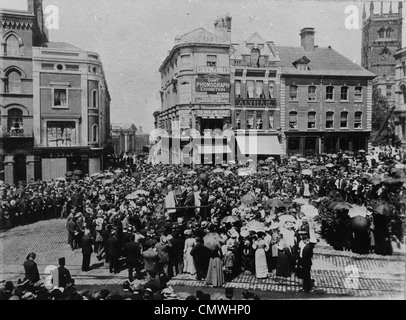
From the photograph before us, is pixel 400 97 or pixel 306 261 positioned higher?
pixel 400 97

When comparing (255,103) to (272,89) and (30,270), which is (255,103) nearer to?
(272,89)

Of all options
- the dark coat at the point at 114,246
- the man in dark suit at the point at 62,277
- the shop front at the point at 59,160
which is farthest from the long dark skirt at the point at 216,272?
the shop front at the point at 59,160

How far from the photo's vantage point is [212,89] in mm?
21672

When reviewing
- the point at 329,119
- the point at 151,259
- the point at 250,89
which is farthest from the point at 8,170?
the point at 329,119

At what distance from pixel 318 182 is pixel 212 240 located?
36.6 ft

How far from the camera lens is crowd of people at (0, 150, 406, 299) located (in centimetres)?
1155

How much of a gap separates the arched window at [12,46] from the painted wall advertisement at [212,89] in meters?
10.3

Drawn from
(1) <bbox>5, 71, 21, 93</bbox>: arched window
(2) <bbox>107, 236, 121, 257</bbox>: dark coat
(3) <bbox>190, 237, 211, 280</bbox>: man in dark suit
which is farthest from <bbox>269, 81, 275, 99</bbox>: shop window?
(2) <bbox>107, 236, 121, 257</bbox>: dark coat

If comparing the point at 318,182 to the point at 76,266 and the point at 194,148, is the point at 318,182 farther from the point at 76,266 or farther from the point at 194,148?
the point at 76,266

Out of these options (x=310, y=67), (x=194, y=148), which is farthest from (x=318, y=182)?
(x=310, y=67)

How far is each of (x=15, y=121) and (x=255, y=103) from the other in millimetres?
16113

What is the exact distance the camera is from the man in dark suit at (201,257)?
1123 cm

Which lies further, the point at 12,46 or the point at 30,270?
the point at 12,46

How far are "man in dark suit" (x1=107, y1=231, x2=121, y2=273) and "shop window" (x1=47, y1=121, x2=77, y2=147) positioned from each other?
8425 mm
